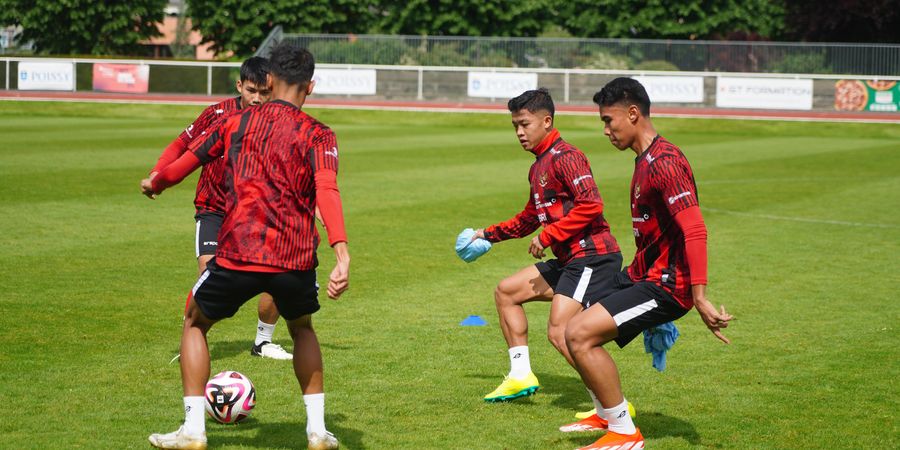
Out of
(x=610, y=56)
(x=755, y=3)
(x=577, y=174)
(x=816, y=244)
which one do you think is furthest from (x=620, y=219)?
(x=755, y=3)

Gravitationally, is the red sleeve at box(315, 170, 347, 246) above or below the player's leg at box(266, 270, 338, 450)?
above

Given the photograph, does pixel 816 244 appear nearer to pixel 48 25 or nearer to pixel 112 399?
pixel 112 399

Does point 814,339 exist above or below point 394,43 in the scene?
below

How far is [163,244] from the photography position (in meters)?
14.0

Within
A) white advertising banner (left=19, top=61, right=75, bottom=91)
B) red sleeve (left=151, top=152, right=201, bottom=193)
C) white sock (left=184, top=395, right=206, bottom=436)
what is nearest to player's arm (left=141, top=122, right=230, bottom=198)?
red sleeve (left=151, top=152, right=201, bottom=193)

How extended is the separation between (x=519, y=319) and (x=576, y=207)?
0.94 m

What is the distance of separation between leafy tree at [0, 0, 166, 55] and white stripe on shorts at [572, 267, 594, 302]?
190ft

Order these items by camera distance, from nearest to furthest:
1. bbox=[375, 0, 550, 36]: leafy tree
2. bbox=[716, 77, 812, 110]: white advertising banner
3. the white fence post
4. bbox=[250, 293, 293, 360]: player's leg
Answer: bbox=[250, 293, 293, 360]: player's leg
bbox=[716, 77, 812, 110]: white advertising banner
the white fence post
bbox=[375, 0, 550, 36]: leafy tree

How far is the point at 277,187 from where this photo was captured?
5777mm

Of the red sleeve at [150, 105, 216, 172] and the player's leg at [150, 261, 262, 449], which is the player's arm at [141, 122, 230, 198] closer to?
the player's leg at [150, 261, 262, 449]

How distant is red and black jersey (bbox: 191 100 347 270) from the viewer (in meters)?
5.72

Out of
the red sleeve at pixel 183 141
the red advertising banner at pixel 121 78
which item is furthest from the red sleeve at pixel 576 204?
the red advertising banner at pixel 121 78

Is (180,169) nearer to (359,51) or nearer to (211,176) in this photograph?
(211,176)

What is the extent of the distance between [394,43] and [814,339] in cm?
3766
